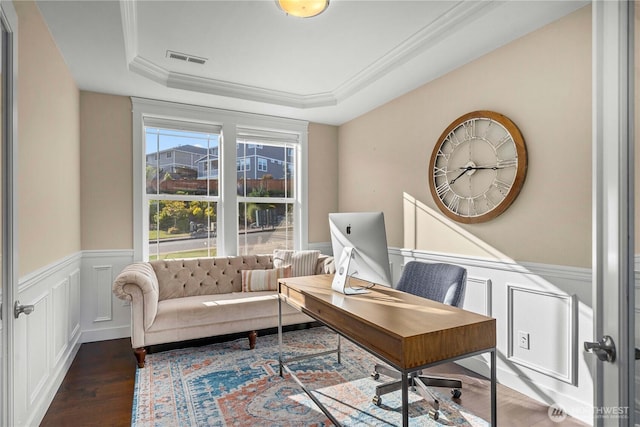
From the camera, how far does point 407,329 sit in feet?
5.03

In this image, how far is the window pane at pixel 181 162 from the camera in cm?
409

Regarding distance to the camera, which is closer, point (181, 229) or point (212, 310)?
point (212, 310)

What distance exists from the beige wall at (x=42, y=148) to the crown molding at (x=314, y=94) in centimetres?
53

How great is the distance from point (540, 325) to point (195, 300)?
297cm

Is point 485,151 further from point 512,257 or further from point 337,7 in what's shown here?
point 337,7

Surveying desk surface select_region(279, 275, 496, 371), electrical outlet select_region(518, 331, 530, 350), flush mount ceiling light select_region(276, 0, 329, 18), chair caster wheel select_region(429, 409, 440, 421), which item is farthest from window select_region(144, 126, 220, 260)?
electrical outlet select_region(518, 331, 530, 350)

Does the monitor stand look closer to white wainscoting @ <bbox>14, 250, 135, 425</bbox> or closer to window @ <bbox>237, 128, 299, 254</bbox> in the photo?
white wainscoting @ <bbox>14, 250, 135, 425</bbox>

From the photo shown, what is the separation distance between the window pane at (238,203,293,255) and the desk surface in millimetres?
2468

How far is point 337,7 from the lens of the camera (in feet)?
8.00

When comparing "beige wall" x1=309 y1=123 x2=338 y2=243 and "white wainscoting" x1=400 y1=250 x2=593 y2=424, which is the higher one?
"beige wall" x1=309 y1=123 x2=338 y2=243

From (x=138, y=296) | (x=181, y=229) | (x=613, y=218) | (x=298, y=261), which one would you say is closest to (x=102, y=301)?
(x=138, y=296)

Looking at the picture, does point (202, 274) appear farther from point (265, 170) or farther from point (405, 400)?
point (405, 400)

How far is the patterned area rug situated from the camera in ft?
7.31

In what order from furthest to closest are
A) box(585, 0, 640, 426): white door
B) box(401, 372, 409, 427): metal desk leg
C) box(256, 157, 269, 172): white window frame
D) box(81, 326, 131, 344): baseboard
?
box(256, 157, 269, 172): white window frame < box(81, 326, 131, 344): baseboard < box(401, 372, 409, 427): metal desk leg < box(585, 0, 640, 426): white door
